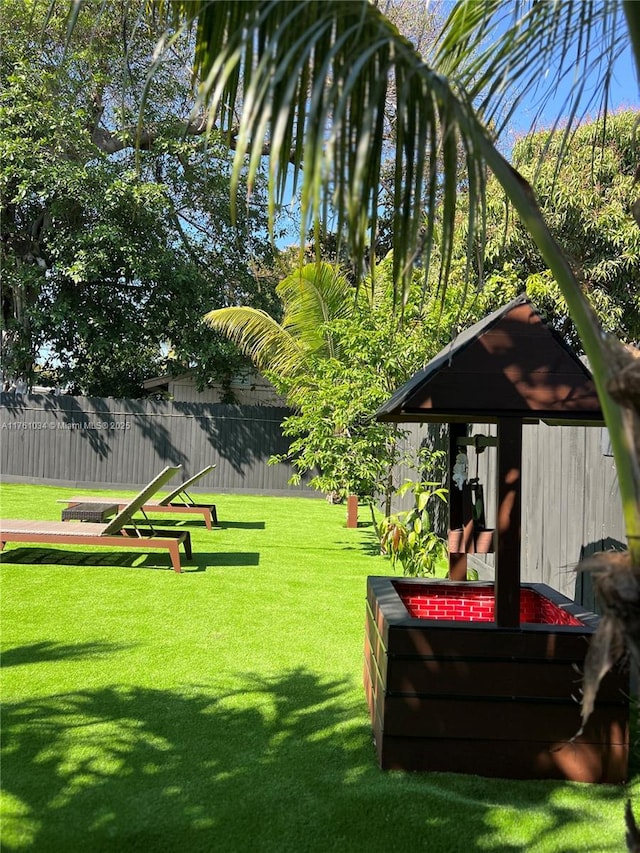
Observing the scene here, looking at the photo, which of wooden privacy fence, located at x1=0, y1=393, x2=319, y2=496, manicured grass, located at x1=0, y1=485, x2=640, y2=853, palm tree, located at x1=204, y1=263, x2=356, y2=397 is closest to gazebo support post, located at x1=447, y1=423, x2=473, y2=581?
manicured grass, located at x1=0, y1=485, x2=640, y2=853

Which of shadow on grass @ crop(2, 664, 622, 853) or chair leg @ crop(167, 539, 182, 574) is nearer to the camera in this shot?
shadow on grass @ crop(2, 664, 622, 853)

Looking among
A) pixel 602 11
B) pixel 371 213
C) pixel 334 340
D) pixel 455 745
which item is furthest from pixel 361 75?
pixel 334 340

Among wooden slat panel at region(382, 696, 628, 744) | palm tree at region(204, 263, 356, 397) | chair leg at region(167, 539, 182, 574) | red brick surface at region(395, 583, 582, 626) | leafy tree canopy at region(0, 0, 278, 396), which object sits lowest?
wooden slat panel at region(382, 696, 628, 744)

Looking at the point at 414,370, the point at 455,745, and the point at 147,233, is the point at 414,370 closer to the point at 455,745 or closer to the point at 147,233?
the point at 455,745

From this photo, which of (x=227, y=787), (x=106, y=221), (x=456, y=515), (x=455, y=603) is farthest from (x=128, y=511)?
(x=106, y=221)

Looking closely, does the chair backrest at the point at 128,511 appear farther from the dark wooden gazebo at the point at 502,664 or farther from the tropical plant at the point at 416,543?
the dark wooden gazebo at the point at 502,664

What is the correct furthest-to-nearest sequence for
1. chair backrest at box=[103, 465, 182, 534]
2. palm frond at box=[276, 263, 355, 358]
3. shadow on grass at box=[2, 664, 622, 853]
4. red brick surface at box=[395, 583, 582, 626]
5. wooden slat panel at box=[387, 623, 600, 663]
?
palm frond at box=[276, 263, 355, 358], chair backrest at box=[103, 465, 182, 534], red brick surface at box=[395, 583, 582, 626], wooden slat panel at box=[387, 623, 600, 663], shadow on grass at box=[2, 664, 622, 853]

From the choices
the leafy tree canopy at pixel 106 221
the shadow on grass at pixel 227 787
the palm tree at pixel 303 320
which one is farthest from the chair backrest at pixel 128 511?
the leafy tree canopy at pixel 106 221

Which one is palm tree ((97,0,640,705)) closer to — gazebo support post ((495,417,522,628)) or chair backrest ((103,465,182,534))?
gazebo support post ((495,417,522,628))

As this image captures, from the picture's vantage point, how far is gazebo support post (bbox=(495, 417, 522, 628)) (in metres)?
3.38

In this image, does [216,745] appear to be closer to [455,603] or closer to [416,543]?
[455,603]

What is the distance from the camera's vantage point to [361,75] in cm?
157

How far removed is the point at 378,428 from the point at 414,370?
908 mm

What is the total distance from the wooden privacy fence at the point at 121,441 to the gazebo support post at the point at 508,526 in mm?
16352
